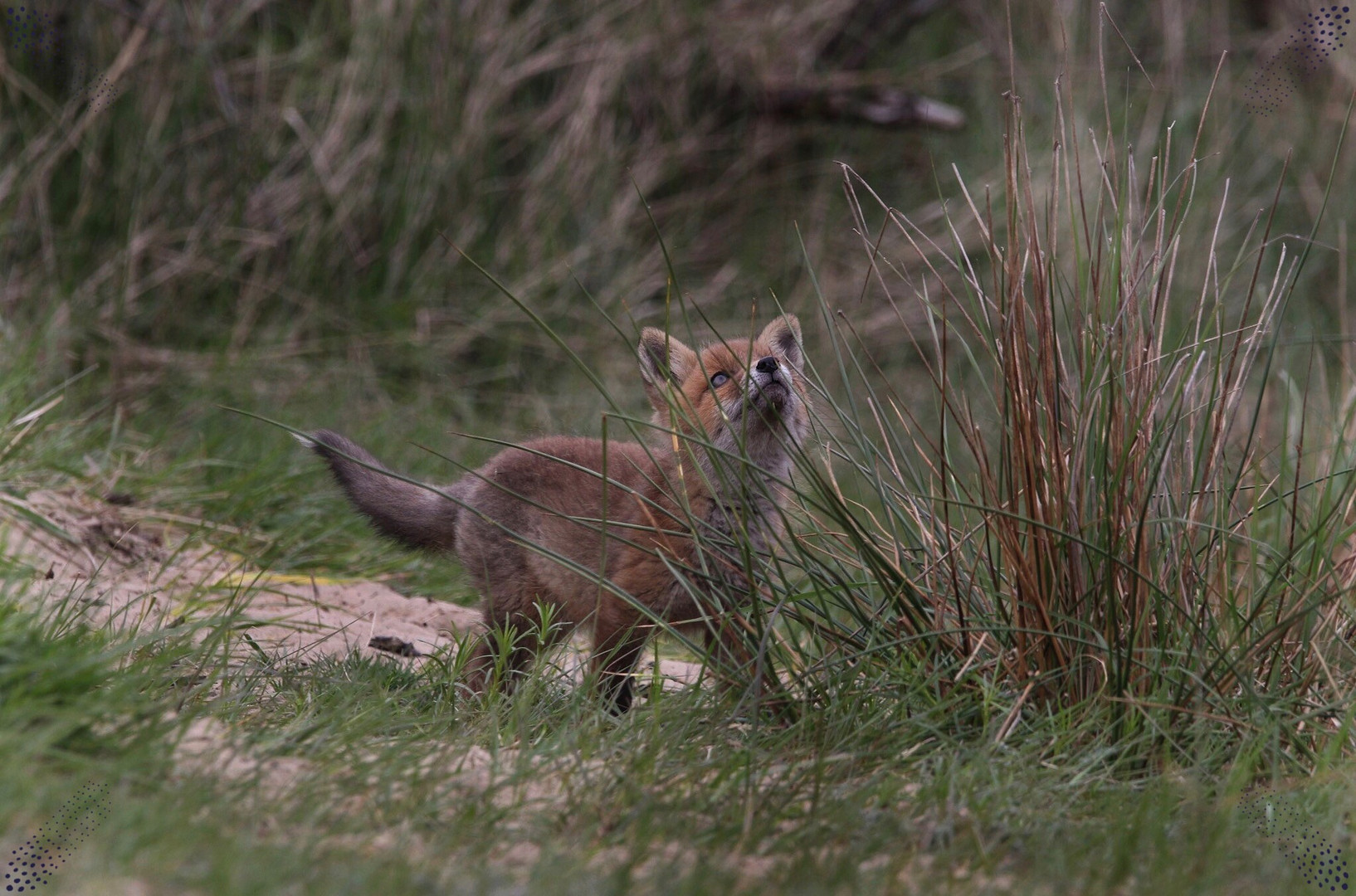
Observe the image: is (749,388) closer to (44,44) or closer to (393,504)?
(393,504)

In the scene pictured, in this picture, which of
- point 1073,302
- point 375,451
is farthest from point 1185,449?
point 375,451

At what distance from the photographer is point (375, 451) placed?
642cm

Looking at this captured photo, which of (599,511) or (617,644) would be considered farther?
(599,511)

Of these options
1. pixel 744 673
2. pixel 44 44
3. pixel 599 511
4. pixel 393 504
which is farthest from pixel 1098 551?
pixel 44 44

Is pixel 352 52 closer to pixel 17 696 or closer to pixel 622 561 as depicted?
pixel 622 561

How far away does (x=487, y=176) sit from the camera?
8.41 metres

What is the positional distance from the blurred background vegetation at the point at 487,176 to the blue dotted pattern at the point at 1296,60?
13 centimetres

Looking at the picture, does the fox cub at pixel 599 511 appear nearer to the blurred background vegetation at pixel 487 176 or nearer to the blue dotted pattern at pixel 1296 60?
the blurred background vegetation at pixel 487 176

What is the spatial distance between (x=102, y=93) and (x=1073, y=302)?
590 cm

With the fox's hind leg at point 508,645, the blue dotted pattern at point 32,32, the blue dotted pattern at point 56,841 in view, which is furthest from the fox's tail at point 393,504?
the blue dotted pattern at point 32,32

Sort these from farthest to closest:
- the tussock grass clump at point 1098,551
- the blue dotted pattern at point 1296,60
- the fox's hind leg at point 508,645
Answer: the blue dotted pattern at point 1296,60 → the fox's hind leg at point 508,645 → the tussock grass clump at point 1098,551

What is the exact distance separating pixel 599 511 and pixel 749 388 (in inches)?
25.5

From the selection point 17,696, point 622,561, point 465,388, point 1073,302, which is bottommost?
point 465,388

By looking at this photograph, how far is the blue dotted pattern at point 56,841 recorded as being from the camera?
209cm
